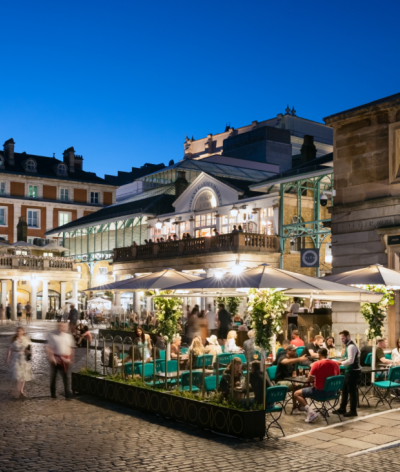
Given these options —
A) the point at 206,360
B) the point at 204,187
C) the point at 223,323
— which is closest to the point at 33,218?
the point at 204,187

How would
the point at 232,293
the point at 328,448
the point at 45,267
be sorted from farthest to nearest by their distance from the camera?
the point at 45,267, the point at 232,293, the point at 328,448

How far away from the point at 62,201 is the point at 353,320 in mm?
56948

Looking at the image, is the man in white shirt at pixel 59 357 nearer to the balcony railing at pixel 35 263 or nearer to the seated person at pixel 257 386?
the seated person at pixel 257 386

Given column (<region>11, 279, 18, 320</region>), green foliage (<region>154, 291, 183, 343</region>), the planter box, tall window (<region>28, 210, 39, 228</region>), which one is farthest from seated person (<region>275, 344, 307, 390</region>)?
tall window (<region>28, 210, 39, 228</region>)

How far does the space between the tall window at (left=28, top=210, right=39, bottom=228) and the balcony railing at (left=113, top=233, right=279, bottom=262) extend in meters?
30.2

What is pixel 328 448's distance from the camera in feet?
30.2

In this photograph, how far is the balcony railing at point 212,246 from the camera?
34562mm

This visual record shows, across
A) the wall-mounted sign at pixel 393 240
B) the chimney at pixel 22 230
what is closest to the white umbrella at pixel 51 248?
the chimney at pixel 22 230

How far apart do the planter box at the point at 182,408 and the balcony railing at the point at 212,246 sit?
834 inches

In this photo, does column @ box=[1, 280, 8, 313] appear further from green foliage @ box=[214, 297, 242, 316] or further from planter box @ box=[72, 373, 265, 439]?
planter box @ box=[72, 373, 265, 439]

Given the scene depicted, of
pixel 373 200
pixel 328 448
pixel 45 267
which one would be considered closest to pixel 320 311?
pixel 373 200

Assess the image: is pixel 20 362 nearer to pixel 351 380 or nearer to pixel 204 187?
pixel 351 380

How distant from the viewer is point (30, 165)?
7275 centimetres

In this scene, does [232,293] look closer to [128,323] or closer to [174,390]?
[174,390]
